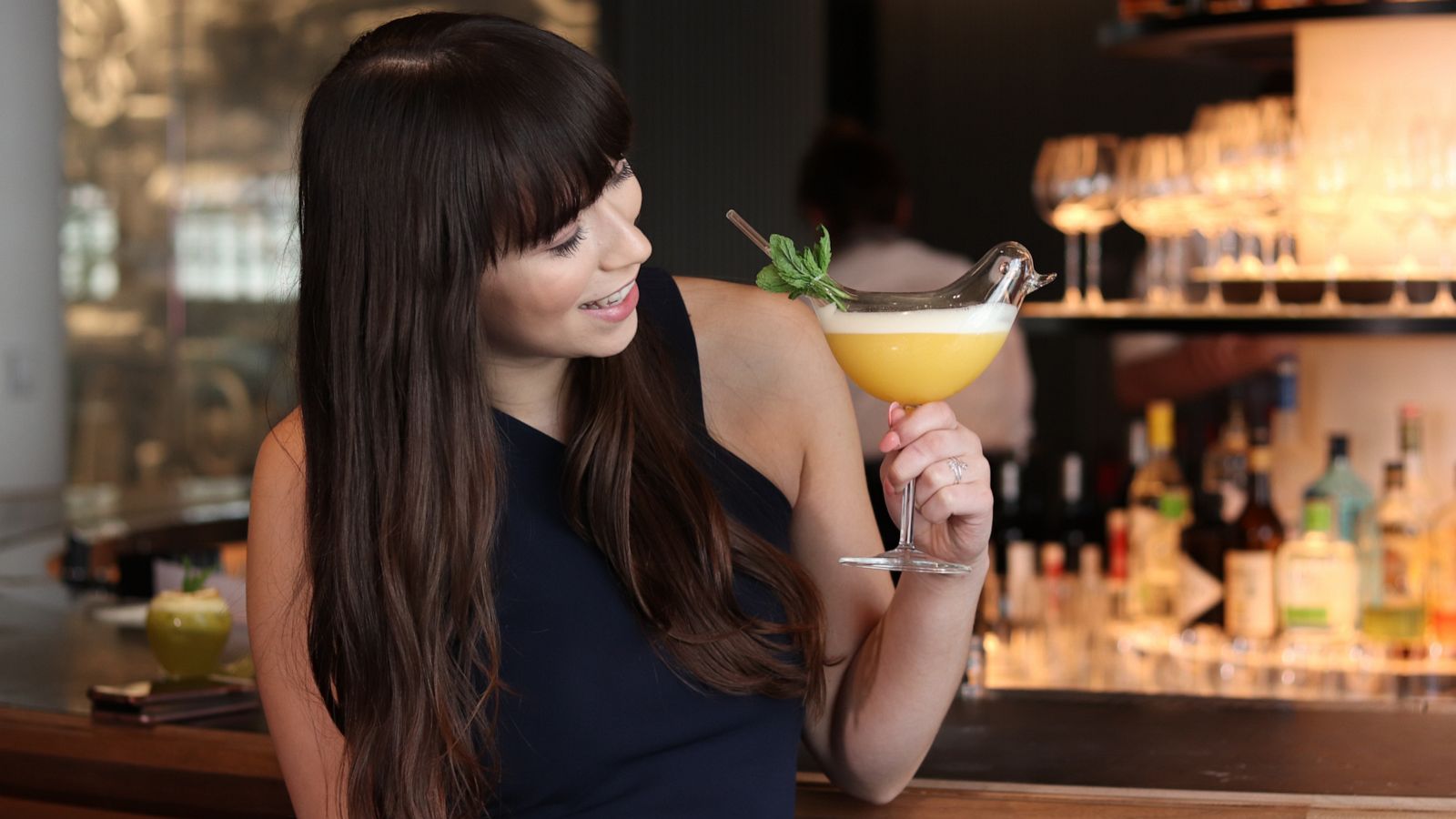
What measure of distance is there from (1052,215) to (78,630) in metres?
1.63

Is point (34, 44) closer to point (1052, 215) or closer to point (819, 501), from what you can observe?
point (1052, 215)

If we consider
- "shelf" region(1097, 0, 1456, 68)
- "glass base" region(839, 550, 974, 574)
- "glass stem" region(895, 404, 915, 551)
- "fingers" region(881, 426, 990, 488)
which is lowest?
"glass base" region(839, 550, 974, 574)

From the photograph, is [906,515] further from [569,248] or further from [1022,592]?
[1022,592]

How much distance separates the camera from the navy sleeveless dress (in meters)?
1.23

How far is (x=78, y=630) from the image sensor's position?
7.01 ft

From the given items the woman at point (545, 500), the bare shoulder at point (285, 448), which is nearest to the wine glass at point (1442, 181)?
the woman at point (545, 500)

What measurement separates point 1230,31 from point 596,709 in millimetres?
1589

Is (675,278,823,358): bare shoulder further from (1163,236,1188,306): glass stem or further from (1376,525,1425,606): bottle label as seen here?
(1163,236,1188,306): glass stem

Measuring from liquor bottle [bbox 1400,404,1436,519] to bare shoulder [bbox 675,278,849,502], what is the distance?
1.24 meters

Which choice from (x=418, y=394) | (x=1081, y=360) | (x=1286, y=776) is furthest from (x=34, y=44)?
(x=1286, y=776)

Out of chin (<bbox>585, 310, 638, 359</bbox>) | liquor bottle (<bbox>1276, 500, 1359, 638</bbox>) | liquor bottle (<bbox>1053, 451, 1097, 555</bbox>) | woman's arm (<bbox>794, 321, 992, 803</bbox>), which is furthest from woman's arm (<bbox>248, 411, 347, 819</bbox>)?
liquor bottle (<bbox>1053, 451, 1097, 555</bbox>)

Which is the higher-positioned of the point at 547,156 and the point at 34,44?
the point at 34,44

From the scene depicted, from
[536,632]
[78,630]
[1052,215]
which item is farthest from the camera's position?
[1052,215]

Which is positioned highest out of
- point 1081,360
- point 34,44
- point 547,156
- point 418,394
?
point 34,44
